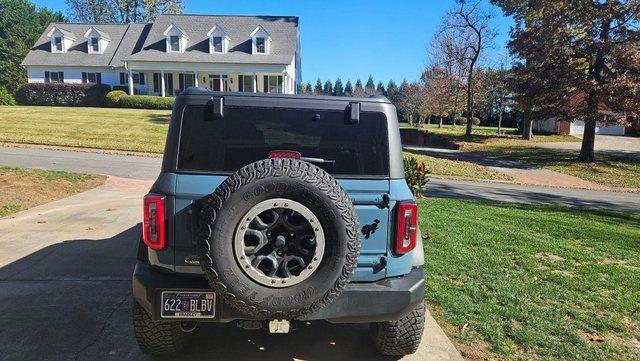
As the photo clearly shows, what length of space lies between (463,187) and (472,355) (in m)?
12.3

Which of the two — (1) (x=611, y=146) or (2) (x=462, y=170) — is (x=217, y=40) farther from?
(1) (x=611, y=146)

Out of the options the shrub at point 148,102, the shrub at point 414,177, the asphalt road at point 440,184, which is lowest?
the asphalt road at point 440,184

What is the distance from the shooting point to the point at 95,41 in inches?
1622

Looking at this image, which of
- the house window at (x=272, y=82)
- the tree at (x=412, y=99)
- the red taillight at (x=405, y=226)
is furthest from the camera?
the tree at (x=412, y=99)

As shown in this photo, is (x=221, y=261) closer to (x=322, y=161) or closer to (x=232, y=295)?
(x=232, y=295)

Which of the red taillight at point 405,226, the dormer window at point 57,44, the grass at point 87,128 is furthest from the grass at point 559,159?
the dormer window at point 57,44

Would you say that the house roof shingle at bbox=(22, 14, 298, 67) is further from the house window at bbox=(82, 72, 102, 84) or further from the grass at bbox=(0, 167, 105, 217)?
the grass at bbox=(0, 167, 105, 217)

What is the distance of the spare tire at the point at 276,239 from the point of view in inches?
101

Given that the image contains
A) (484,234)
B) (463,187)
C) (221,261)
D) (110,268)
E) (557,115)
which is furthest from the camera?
(557,115)

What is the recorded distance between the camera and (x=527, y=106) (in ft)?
75.4

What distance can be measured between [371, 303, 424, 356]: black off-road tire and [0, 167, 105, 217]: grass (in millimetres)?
7411

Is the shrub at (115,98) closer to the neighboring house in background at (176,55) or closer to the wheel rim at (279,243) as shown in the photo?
the neighboring house in background at (176,55)

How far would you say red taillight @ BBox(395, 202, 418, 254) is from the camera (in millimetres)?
2945

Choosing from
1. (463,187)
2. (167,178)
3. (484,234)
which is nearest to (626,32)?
(463,187)
